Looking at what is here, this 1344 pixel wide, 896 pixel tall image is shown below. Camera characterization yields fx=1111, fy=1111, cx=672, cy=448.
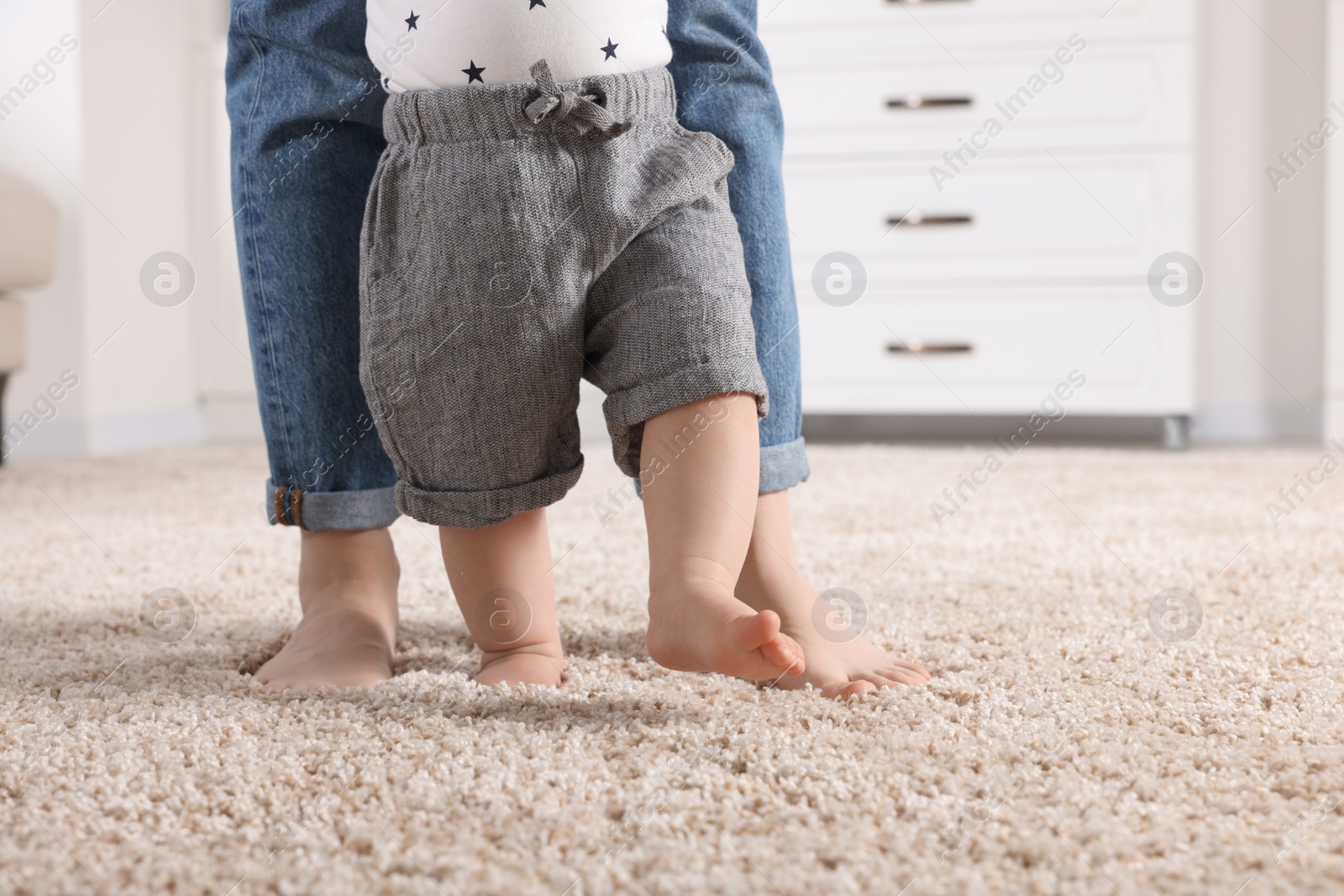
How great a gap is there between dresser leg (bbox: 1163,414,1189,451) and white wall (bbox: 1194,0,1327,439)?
297mm

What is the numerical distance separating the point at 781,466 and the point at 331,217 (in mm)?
317

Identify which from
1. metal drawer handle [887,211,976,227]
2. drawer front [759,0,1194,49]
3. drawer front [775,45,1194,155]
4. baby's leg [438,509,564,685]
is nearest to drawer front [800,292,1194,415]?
metal drawer handle [887,211,976,227]

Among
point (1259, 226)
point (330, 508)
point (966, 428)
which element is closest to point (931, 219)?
point (966, 428)

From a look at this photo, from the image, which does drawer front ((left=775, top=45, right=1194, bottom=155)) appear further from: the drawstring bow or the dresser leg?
the drawstring bow

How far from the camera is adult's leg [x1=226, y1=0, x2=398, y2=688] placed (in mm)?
683

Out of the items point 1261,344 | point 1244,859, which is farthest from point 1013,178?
point 1244,859

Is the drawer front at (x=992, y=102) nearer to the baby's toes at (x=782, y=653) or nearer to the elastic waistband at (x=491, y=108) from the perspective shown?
the elastic waistband at (x=491, y=108)

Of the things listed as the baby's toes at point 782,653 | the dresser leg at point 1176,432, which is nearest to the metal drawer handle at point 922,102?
the dresser leg at point 1176,432

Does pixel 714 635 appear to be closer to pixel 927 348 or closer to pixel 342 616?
Answer: pixel 342 616

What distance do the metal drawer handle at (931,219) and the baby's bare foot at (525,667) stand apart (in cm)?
162

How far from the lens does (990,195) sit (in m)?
2.03

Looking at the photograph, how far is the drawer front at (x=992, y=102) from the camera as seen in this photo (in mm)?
1961

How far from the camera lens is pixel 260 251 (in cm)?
69

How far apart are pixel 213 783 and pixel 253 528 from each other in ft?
2.62
